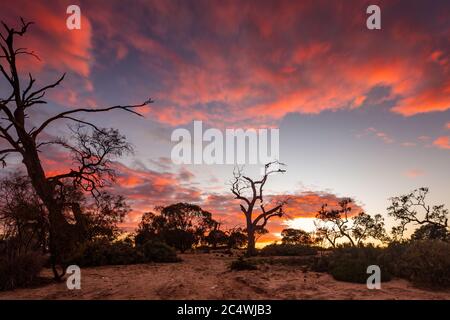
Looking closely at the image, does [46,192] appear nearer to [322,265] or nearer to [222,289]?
[222,289]

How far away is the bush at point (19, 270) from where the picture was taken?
9.69m

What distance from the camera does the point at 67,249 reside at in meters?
17.2

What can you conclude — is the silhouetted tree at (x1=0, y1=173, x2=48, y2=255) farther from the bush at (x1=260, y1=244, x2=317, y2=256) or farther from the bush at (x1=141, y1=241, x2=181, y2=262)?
the bush at (x1=260, y1=244, x2=317, y2=256)

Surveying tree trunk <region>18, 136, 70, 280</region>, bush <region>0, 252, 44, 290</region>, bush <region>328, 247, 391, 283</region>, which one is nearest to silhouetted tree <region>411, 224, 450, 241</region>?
bush <region>328, 247, 391, 283</region>

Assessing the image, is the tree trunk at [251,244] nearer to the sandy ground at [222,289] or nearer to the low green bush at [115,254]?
the low green bush at [115,254]

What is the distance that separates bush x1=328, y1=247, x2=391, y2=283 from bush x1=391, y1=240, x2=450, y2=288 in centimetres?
62

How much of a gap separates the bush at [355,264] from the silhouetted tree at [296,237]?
113ft

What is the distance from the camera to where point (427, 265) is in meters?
9.79

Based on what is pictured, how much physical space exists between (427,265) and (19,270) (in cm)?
1209

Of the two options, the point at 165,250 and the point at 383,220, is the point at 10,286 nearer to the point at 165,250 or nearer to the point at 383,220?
the point at 165,250

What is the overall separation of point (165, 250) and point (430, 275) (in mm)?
14553

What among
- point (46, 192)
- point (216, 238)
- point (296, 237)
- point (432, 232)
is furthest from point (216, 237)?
point (46, 192)
